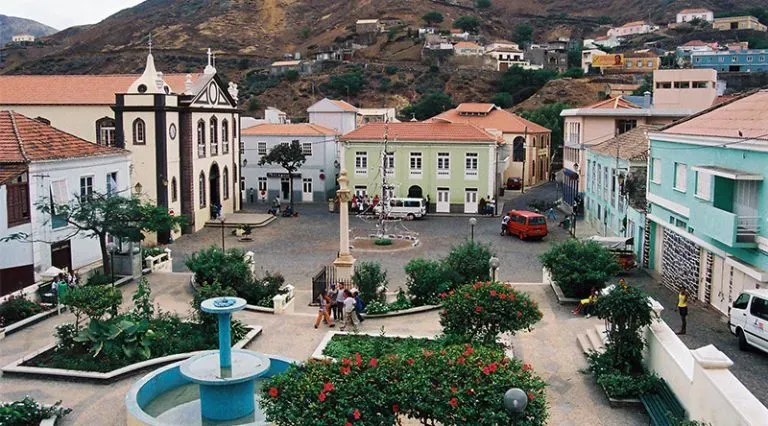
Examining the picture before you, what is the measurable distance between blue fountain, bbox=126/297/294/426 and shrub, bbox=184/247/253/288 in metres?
8.22

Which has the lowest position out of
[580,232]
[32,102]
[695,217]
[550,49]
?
[580,232]

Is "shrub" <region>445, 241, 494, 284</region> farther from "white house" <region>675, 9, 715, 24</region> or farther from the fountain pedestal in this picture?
"white house" <region>675, 9, 715, 24</region>

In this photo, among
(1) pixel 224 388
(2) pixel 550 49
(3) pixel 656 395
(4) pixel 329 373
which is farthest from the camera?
(2) pixel 550 49

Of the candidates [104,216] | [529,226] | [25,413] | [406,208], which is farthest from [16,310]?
[406,208]

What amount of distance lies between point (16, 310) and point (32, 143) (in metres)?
7.27

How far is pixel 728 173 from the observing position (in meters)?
18.6

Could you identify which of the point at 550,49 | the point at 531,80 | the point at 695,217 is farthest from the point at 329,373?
the point at 550,49

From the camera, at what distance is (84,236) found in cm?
2481

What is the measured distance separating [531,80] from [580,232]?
237 ft

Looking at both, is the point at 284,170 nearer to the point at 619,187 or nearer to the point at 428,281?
the point at 619,187

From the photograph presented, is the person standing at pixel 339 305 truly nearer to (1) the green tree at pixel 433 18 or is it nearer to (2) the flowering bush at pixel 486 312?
(2) the flowering bush at pixel 486 312

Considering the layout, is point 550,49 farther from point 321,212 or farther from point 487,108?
point 321,212

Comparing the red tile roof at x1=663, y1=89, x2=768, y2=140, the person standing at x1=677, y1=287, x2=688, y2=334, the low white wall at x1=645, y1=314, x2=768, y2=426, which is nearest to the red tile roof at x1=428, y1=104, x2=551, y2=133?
the red tile roof at x1=663, y1=89, x2=768, y2=140

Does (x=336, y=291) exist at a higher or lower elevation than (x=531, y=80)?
lower
